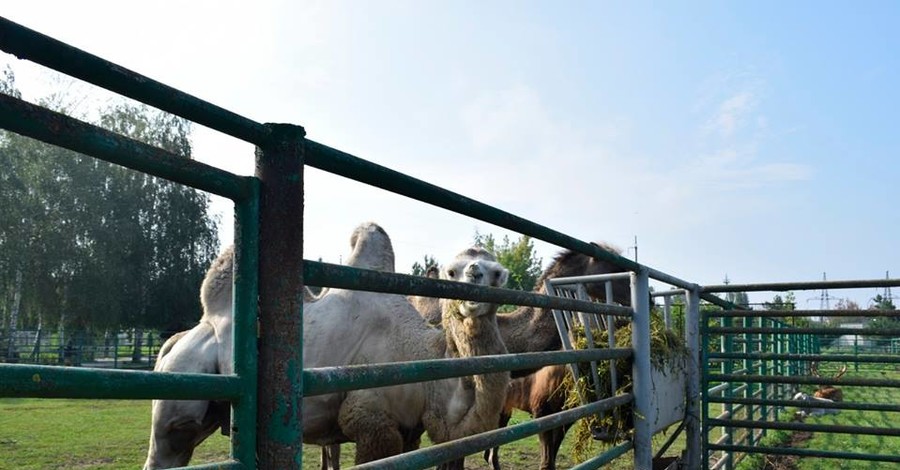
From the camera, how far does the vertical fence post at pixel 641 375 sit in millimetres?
3842

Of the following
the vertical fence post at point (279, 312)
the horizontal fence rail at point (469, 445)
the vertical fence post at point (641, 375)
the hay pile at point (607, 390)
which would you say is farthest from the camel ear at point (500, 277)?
the vertical fence post at point (279, 312)

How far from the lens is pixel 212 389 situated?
1330 millimetres

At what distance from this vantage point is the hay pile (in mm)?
3957

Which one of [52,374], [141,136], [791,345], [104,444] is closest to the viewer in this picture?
[52,374]

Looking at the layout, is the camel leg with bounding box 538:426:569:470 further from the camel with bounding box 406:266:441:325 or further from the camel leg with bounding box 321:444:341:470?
the camel leg with bounding box 321:444:341:470

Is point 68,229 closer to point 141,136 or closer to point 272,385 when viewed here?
point 141,136

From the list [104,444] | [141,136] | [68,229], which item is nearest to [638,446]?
[104,444]

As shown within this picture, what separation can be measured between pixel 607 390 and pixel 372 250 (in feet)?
6.91

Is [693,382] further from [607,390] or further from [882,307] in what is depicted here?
[882,307]

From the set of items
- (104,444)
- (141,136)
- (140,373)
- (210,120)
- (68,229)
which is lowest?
(104,444)

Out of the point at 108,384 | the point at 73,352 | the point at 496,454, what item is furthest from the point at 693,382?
the point at 73,352

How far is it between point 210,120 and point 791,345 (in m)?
13.0

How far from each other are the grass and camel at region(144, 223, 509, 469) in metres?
2.71

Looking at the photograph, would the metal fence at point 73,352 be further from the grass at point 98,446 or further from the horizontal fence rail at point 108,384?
the horizontal fence rail at point 108,384
